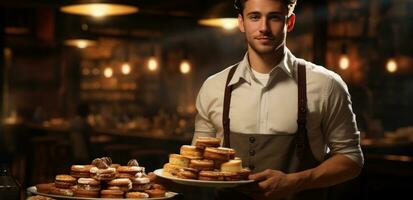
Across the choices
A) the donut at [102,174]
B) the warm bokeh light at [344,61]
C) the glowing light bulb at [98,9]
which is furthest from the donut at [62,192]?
the warm bokeh light at [344,61]

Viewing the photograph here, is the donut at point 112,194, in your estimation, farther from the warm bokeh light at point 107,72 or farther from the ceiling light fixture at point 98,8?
the warm bokeh light at point 107,72

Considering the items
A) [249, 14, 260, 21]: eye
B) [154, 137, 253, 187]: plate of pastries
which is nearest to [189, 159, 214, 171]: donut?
[154, 137, 253, 187]: plate of pastries

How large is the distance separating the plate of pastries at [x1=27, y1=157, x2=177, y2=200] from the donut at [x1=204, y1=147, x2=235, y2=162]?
216mm

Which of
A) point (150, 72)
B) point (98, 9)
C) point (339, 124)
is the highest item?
point (98, 9)

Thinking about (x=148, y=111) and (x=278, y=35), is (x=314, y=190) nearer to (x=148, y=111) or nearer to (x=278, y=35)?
(x=278, y=35)

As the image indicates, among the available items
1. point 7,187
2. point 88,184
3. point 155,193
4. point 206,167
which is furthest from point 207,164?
point 7,187

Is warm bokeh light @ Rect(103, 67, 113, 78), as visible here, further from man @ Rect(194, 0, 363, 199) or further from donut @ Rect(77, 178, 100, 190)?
donut @ Rect(77, 178, 100, 190)

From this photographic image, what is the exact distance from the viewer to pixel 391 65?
33.2 ft

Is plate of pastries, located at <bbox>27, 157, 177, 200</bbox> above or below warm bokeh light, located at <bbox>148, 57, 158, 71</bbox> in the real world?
below

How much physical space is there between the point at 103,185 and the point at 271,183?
0.62 m

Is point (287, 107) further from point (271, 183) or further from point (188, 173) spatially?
point (188, 173)

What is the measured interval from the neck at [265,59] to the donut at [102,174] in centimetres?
77

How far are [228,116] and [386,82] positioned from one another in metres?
7.54

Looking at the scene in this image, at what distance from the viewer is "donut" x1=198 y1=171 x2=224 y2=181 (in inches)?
101
